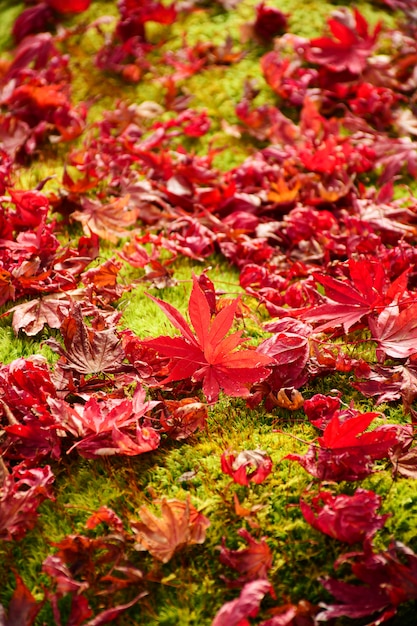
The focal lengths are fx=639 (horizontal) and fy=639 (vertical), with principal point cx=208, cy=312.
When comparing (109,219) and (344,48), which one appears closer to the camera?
(109,219)

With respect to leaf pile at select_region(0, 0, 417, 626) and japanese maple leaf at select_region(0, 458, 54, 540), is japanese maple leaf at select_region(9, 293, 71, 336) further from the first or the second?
japanese maple leaf at select_region(0, 458, 54, 540)

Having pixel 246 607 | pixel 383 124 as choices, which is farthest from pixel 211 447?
pixel 383 124

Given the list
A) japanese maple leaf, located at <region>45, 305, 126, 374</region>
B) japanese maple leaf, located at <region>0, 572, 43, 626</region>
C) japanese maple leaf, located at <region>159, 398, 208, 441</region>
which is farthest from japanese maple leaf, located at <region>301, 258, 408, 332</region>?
japanese maple leaf, located at <region>0, 572, 43, 626</region>

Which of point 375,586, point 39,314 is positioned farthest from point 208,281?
point 375,586

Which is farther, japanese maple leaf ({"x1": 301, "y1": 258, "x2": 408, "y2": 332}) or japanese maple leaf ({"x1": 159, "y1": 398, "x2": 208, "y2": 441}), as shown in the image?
japanese maple leaf ({"x1": 301, "y1": 258, "x2": 408, "y2": 332})

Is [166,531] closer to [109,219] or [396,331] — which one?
[396,331]

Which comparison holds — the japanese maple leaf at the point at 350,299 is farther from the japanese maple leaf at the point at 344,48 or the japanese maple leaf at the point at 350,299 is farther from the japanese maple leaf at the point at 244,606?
the japanese maple leaf at the point at 344,48
